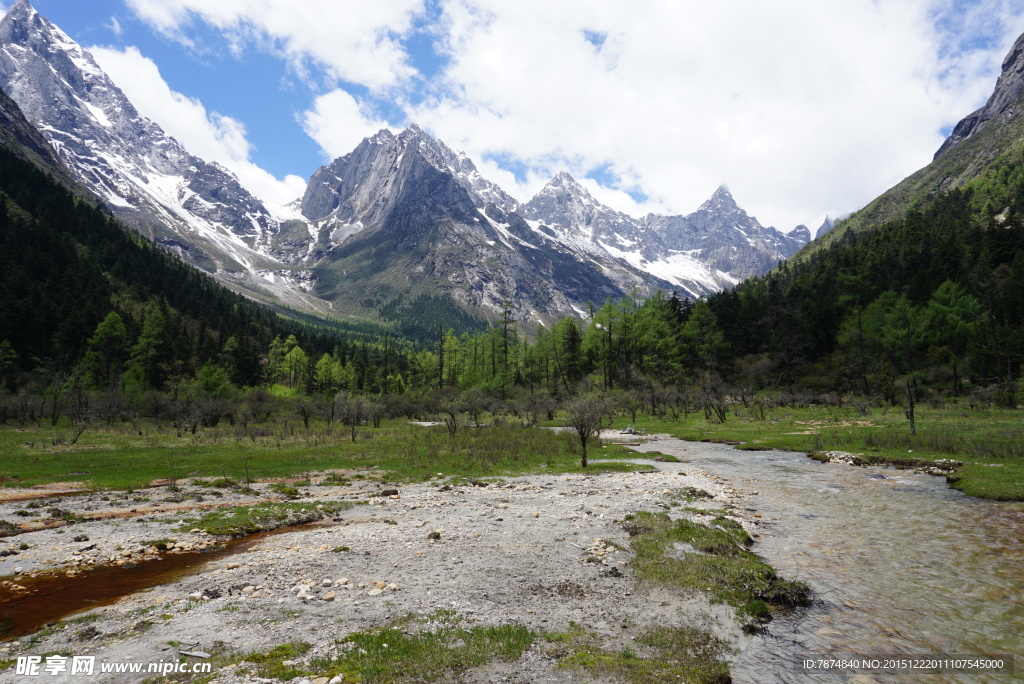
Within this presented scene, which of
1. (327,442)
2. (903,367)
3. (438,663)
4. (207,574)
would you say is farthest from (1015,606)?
(903,367)

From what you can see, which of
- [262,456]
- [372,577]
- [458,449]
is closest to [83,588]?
[372,577]

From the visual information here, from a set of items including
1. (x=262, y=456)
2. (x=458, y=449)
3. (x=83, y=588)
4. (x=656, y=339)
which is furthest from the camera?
(x=656, y=339)

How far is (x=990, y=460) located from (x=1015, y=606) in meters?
27.0

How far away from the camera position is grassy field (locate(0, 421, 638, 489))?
112 feet

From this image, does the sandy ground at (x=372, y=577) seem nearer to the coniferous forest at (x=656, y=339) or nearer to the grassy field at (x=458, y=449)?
the grassy field at (x=458, y=449)

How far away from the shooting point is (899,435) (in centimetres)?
4181

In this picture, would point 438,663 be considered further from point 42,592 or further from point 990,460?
point 990,460

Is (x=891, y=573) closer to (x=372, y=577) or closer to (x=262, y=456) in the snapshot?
(x=372, y=577)

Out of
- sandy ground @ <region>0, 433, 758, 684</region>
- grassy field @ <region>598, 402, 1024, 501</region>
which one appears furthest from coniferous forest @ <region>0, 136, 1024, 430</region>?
sandy ground @ <region>0, 433, 758, 684</region>

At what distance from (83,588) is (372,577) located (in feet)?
29.8

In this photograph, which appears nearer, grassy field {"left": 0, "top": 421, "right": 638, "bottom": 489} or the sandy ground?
the sandy ground

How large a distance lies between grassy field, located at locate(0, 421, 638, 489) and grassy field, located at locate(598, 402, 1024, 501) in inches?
778

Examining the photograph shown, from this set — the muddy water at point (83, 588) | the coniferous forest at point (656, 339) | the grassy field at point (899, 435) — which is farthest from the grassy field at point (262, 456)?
the coniferous forest at point (656, 339)

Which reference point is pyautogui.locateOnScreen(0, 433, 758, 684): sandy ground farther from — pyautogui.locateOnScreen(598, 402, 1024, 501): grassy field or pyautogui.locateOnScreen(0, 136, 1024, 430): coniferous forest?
pyautogui.locateOnScreen(0, 136, 1024, 430): coniferous forest
